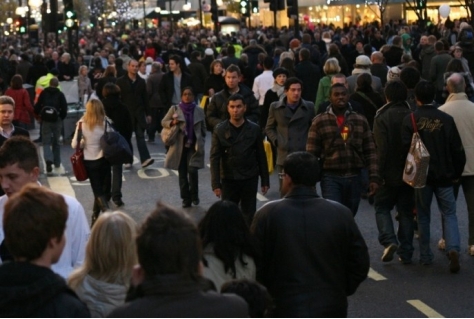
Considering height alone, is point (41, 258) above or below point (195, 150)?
above

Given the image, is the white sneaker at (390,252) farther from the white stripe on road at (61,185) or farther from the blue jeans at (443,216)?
the white stripe on road at (61,185)

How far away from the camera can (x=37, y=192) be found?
15.3 ft

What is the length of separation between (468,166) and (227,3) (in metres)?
88.1

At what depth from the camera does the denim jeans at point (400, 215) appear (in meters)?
11.1

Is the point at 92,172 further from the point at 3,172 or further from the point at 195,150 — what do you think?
the point at 3,172

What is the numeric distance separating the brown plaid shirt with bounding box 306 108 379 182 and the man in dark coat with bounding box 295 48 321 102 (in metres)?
9.62

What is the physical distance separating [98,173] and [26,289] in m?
9.27

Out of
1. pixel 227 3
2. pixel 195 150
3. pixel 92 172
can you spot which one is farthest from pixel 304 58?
pixel 227 3

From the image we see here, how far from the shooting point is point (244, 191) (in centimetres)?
1176

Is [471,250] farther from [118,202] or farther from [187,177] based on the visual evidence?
[118,202]

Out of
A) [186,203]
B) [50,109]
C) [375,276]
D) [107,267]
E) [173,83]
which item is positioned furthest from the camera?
[173,83]

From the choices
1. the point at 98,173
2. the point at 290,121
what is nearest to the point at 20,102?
the point at 98,173

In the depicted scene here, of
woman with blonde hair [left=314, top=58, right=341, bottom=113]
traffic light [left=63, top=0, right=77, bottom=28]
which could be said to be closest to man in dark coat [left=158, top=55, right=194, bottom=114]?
woman with blonde hair [left=314, top=58, right=341, bottom=113]

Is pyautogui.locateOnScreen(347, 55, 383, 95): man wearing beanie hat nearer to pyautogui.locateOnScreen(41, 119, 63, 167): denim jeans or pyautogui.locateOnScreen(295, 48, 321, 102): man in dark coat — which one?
pyautogui.locateOnScreen(295, 48, 321, 102): man in dark coat
